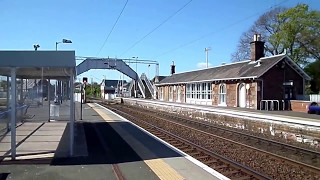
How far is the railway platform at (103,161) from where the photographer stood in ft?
24.6

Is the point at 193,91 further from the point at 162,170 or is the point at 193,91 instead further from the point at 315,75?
the point at 162,170

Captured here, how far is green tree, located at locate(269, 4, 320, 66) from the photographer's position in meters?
44.1

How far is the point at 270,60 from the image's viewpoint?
3058cm

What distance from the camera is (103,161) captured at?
8.82 m

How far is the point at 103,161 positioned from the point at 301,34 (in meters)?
42.2

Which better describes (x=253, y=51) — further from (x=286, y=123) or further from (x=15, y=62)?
(x=15, y=62)

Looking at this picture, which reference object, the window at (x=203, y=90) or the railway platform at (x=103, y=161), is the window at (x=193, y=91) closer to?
the window at (x=203, y=90)

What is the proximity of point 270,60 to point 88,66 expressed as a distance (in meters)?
28.3

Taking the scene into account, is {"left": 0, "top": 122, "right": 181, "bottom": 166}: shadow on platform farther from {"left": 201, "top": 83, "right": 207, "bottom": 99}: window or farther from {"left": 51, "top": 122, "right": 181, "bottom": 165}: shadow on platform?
{"left": 201, "top": 83, "right": 207, "bottom": 99}: window

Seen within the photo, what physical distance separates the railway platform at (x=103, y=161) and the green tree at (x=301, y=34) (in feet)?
123

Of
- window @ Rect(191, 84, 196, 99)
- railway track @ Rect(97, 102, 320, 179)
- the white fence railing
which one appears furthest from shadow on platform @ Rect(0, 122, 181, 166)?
window @ Rect(191, 84, 196, 99)

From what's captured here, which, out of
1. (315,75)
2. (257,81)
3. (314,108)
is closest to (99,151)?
(314,108)

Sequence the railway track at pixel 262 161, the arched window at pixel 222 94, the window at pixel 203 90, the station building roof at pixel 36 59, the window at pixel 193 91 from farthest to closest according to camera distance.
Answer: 1. the window at pixel 193 91
2. the window at pixel 203 90
3. the arched window at pixel 222 94
4. the station building roof at pixel 36 59
5. the railway track at pixel 262 161

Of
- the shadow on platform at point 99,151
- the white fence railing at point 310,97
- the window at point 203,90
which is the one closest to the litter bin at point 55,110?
the shadow on platform at point 99,151
